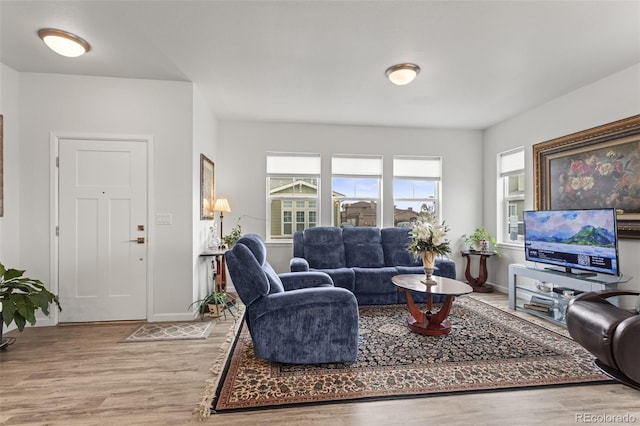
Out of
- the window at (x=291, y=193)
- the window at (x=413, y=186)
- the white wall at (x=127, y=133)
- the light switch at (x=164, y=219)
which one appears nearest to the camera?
the white wall at (x=127, y=133)

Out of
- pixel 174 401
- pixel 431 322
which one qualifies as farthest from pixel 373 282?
pixel 174 401

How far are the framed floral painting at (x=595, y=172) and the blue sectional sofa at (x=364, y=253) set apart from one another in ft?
5.38

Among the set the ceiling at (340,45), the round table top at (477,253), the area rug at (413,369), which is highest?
the ceiling at (340,45)

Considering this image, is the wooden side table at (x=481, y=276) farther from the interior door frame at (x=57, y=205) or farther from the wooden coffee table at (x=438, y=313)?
the interior door frame at (x=57, y=205)

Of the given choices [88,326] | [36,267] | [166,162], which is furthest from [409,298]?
[36,267]

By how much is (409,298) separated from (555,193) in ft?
8.45

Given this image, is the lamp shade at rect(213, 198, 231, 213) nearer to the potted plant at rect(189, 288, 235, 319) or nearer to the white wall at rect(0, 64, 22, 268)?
the potted plant at rect(189, 288, 235, 319)

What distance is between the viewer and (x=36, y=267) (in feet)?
10.4

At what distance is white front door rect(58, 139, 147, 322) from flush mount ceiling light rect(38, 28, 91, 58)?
952mm

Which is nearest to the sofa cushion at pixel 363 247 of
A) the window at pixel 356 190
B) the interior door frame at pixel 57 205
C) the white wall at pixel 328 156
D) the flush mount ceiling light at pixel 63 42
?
the window at pixel 356 190

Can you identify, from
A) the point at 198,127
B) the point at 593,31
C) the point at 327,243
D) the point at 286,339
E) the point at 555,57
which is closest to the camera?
the point at 286,339

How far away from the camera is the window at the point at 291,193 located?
194 inches

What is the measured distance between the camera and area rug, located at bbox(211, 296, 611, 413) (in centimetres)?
193

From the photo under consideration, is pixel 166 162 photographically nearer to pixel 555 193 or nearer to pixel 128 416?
pixel 128 416
